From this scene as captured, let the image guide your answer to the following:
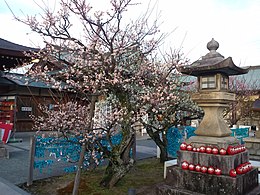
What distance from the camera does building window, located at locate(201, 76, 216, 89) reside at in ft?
15.1

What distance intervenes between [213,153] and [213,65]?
1694mm

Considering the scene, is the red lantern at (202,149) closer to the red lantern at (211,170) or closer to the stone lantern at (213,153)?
the stone lantern at (213,153)

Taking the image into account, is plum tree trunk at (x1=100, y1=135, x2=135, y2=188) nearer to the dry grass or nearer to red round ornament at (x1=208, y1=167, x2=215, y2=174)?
the dry grass

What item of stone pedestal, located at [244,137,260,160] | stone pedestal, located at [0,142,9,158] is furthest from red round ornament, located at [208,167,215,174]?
stone pedestal, located at [0,142,9,158]

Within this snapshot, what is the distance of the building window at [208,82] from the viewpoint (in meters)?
4.61

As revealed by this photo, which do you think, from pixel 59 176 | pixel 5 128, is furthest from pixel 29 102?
pixel 59 176

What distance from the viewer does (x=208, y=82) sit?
15.4ft

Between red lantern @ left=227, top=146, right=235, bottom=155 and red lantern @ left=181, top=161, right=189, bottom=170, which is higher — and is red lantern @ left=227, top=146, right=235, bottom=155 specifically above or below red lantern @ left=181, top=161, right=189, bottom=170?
above

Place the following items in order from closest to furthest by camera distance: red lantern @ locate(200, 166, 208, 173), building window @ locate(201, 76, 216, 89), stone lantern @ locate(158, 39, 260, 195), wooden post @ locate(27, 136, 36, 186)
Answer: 1. stone lantern @ locate(158, 39, 260, 195)
2. red lantern @ locate(200, 166, 208, 173)
3. building window @ locate(201, 76, 216, 89)
4. wooden post @ locate(27, 136, 36, 186)

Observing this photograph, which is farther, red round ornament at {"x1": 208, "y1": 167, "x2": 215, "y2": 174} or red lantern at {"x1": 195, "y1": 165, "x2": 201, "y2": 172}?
red lantern at {"x1": 195, "y1": 165, "x2": 201, "y2": 172}

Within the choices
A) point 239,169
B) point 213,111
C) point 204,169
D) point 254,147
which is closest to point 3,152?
point 204,169

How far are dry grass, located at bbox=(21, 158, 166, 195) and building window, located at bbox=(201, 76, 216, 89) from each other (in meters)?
2.94

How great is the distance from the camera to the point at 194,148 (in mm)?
4473

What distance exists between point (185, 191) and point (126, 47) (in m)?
3.49
